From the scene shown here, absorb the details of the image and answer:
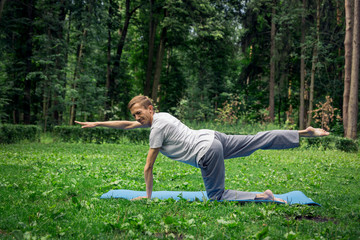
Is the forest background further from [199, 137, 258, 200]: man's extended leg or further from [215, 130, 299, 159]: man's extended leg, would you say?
[199, 137, 258, 200]: man's extended leg

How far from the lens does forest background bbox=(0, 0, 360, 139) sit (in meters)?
19.3

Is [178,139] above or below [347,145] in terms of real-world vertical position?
above

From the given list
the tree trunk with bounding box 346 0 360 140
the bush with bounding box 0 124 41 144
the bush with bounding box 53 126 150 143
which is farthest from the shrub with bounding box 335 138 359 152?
the bush with bounding box 0 124 41 144

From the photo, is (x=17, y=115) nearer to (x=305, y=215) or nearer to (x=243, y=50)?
(x=243, y=50)

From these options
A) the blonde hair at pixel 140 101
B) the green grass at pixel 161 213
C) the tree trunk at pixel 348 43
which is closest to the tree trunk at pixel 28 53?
the green grass at pixel 161 213

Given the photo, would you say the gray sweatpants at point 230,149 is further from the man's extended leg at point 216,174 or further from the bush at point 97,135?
the bush at point 97,135

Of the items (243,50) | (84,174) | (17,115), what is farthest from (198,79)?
(84,174)

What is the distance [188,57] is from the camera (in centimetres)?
2602

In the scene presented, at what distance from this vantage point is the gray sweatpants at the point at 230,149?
4309mm

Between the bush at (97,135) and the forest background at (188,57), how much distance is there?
2934 mm

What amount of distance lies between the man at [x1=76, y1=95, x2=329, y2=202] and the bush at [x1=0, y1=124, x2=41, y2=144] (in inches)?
533

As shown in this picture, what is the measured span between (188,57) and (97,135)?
12.1 meters

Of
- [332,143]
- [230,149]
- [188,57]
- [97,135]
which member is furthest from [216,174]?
[188,57]

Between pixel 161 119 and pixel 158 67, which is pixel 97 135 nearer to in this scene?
pixel 158 67
